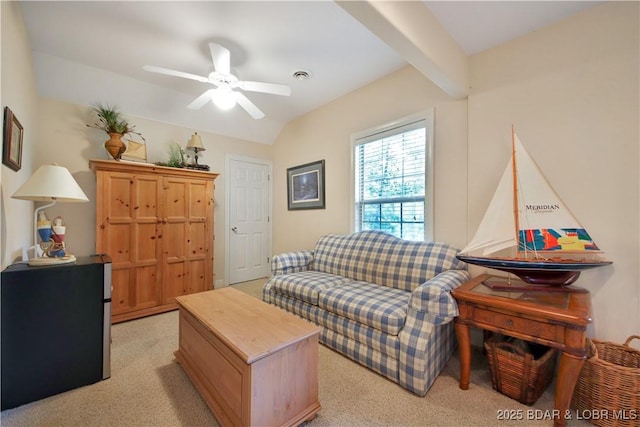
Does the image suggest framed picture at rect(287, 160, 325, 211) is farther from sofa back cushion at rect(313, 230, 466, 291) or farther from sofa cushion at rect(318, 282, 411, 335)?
sofa cushion at rect(318, 282, 411, 335)

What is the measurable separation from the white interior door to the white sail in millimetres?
3266

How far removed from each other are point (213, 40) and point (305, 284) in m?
2.29

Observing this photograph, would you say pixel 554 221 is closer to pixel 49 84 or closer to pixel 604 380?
pixel 604 380

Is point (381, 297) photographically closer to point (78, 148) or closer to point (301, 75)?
point (301, 75)

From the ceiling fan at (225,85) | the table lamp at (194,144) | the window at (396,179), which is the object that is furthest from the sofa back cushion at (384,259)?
the table lamp at (194,144)

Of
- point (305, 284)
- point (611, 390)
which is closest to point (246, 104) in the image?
point (305, 284)

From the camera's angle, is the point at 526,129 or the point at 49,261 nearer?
the point at 49,261

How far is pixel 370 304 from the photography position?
1.90m

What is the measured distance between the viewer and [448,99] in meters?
2.37

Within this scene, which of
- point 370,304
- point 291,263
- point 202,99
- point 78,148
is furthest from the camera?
point 291,263

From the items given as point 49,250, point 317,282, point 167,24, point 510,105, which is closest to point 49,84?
point 167,24

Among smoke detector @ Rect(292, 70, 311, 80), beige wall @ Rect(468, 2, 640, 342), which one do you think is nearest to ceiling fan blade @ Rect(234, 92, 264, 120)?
smoke detector @ Rect(292, 70, 311, 80)

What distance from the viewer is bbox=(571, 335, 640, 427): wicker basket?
51.8 inches

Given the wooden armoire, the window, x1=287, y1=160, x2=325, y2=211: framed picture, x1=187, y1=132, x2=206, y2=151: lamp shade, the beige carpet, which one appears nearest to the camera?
the beige carpet
